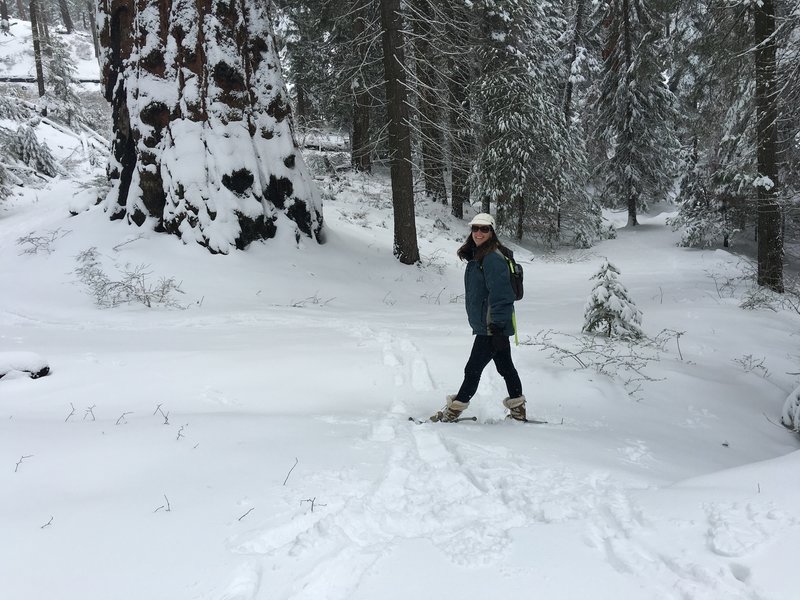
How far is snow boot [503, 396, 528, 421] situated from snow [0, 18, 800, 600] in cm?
24

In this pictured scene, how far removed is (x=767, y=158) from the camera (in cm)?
1083

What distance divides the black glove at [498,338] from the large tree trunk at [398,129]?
7.05m

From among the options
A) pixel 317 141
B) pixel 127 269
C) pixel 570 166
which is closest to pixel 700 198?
pixel 570 166

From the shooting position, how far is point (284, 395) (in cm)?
489

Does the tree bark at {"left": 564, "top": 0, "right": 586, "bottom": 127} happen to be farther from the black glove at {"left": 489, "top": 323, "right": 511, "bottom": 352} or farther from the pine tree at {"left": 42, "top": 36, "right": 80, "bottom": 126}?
the pine tree at {"left": 42, "top": 36, "right": 80, "bottom": 126}

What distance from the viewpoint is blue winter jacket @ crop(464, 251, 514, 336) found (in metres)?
4.41

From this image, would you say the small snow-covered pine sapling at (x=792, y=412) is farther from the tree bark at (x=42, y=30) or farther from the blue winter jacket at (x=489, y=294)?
the tree bark at (x=42, y=30)

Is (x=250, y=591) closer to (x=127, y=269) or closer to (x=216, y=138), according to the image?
(x=127, y=269)

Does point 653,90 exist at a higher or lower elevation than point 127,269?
higher

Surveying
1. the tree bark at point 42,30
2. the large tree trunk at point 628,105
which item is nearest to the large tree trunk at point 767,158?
the large tree trunk at point 628,105

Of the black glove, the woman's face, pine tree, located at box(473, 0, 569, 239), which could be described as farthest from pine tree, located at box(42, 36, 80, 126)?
the black glove

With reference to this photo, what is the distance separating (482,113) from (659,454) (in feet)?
57.0

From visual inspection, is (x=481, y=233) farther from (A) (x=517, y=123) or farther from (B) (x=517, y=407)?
(A) (x=517, y=123)

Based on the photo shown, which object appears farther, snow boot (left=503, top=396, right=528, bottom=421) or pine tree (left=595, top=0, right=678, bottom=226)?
pine tree (left=595, top=0, right=678, bottom=226)
